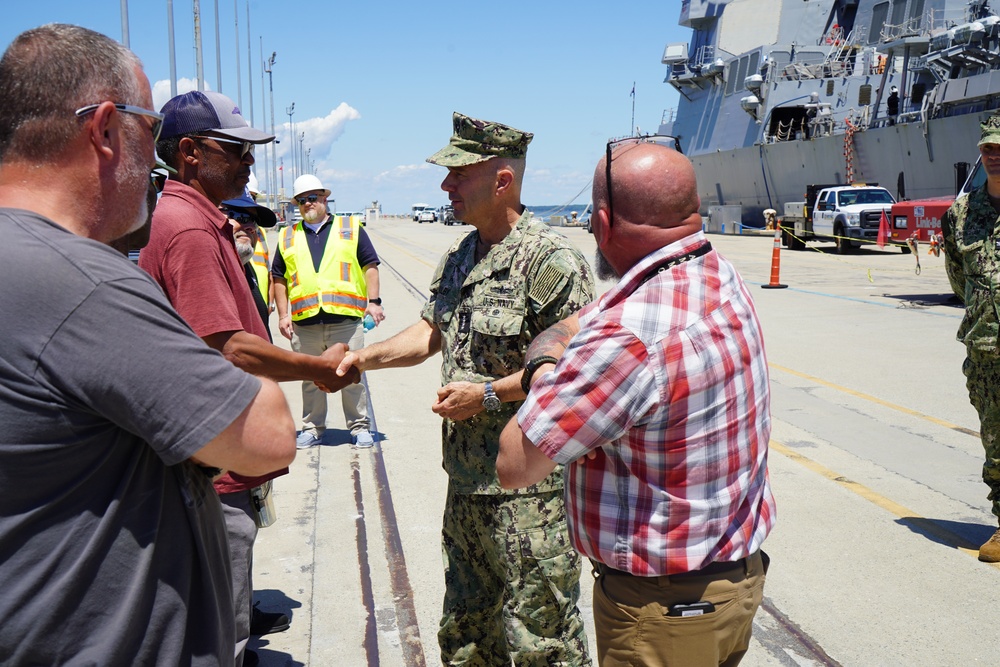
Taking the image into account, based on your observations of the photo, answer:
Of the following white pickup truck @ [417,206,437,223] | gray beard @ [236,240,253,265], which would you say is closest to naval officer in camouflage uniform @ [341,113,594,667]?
gray beard @ [236,240,253,265]

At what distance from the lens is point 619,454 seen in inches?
87.6

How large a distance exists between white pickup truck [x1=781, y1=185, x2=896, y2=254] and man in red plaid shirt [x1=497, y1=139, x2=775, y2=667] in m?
27.3

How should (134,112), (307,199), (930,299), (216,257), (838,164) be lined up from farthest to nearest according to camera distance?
(838,164), (930,299), (307,199), (216,257), (134,112)

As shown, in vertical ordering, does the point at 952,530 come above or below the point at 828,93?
below

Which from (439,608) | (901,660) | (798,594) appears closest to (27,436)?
(439,608)

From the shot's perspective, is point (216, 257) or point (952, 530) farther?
point (952, 530)

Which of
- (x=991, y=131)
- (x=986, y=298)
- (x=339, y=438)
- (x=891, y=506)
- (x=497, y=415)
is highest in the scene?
(x=991, y=131)

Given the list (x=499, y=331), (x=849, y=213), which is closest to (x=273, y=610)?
(x=499, y=331)

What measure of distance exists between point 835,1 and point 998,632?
1993 inches

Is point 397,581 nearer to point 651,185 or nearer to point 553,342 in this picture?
point 553,342

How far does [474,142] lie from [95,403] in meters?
2.02

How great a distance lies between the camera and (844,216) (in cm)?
2916

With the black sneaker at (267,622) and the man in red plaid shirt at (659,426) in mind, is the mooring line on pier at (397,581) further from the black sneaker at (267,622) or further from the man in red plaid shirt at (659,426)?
the man in red plaid shirt at (659,426)

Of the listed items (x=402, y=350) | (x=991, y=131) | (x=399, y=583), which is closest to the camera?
(x=402, y=350)
